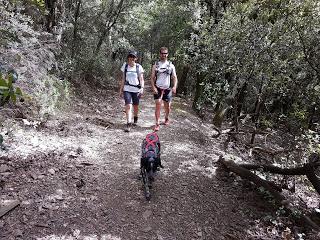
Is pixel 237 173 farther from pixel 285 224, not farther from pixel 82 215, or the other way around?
pixel 82 215

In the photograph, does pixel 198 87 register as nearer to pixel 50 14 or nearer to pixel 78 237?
pixel 50 14

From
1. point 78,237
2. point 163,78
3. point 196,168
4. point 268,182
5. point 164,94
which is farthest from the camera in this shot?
point 164,94

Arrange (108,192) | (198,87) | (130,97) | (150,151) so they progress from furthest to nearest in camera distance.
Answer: (198,87)
(130,97)
(150,151)
(108,192)

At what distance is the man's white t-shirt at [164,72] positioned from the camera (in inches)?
361

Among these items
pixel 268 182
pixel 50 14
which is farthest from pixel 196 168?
pixel 50 14

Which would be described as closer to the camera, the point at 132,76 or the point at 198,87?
the point at 132,76

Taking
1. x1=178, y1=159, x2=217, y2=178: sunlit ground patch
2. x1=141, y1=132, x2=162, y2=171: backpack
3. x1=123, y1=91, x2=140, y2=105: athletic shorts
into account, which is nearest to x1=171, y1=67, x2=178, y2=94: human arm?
x1=123, y1=91, x2=140, y2=105: athletic shorts

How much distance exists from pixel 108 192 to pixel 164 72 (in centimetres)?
417

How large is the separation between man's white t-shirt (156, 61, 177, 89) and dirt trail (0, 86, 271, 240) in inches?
66.2

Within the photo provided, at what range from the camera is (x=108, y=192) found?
237 inches

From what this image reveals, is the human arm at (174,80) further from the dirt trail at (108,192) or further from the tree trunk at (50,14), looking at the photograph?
the tree trunk at (50,14)

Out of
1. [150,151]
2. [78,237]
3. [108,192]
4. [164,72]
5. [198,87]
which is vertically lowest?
[78,237]

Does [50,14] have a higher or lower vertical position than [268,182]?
higher

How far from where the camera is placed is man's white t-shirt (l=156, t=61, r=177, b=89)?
30.1ft
